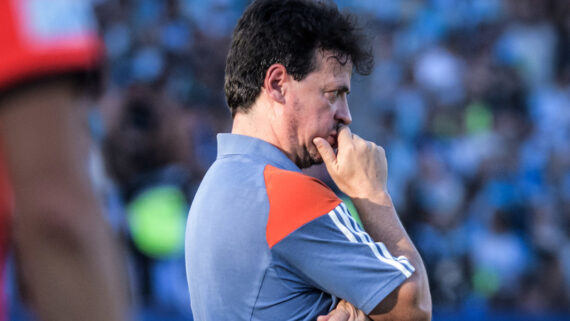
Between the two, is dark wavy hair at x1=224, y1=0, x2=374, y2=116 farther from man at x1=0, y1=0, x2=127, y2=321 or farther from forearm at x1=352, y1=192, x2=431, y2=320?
man at x1=0, y1=0, x2=127, y2=321

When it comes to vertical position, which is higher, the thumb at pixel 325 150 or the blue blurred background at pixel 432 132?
the thumb at pixel 325 150

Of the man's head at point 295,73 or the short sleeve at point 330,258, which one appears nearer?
the short sleeve at point 330,258

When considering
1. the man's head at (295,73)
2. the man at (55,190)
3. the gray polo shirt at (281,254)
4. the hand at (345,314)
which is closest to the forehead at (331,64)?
the man's head at (295,73)

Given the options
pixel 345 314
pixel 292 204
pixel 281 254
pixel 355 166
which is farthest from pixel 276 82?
pixel 345 314

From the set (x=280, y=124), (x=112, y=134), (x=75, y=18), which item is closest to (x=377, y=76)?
(x=112, y=134)

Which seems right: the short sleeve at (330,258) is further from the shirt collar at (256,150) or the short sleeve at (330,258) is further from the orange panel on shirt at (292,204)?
the shirt collar at (256,150)

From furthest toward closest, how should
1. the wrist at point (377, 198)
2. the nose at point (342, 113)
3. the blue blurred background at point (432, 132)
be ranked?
the blue blurred background at point (432, 132) → the nose at point (342, 113) → the wrist at point (377, 198)

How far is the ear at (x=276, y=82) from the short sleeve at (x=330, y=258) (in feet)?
1.24

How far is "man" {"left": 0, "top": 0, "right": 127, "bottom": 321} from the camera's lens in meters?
1.46

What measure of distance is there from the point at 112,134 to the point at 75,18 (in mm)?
6270

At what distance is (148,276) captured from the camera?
7363 mm

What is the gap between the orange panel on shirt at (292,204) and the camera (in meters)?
2.25

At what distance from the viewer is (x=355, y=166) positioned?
2496mm

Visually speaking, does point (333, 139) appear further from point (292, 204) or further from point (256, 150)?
point (292, 204)
